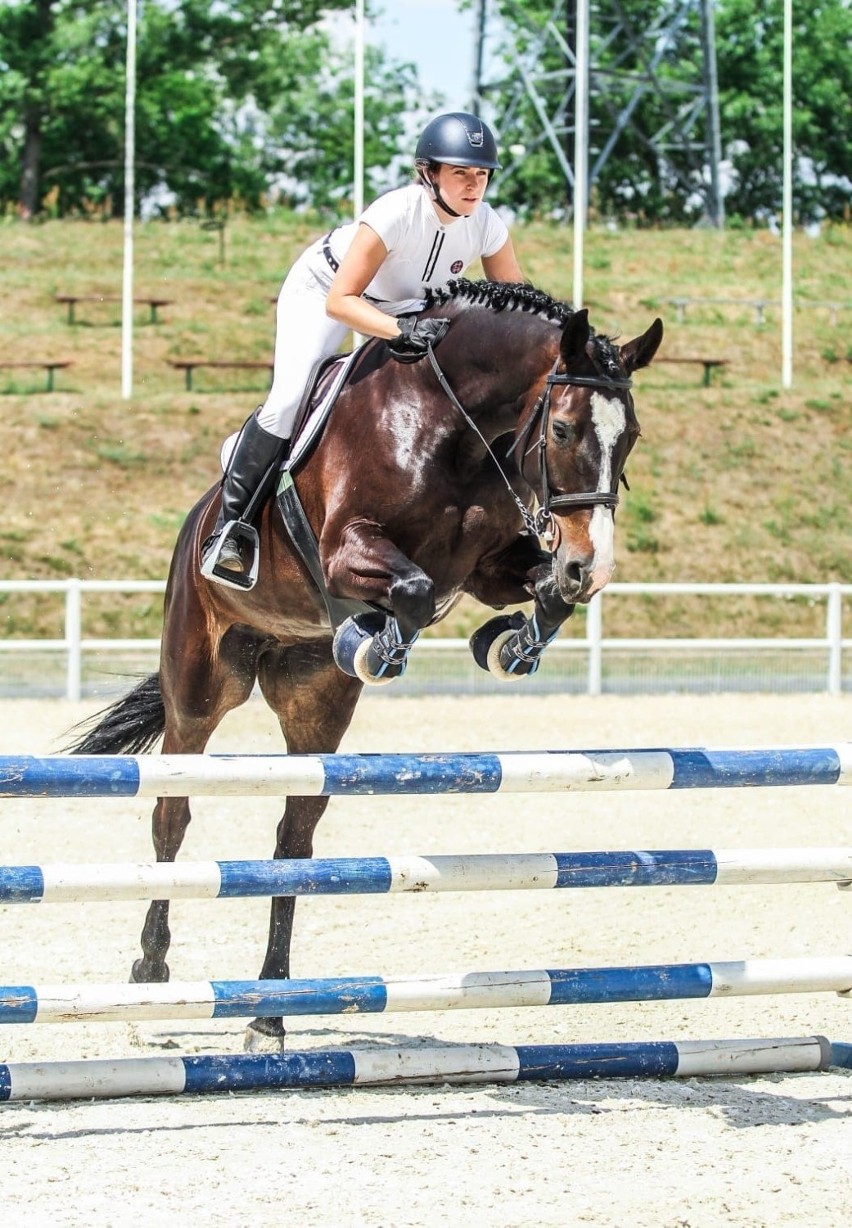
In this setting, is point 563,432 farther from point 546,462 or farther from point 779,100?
point 779,100

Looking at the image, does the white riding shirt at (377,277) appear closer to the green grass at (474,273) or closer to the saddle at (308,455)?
the saddle at (308,455)

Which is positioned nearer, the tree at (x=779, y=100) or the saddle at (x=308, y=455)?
the saddle at (x=308, y=455)

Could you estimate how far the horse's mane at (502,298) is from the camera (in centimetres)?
477

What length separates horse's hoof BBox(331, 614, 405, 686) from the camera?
4629 millimetres

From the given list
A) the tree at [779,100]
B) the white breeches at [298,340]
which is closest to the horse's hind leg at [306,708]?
the white breeches at [298,340]

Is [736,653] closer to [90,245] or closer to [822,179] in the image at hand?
[90,245]

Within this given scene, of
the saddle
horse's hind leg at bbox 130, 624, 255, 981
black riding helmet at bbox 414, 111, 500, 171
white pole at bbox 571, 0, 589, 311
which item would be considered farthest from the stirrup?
white pole at bbox 571, 0, 589, 311

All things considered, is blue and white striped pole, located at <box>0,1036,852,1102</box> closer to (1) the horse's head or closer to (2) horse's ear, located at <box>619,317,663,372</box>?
(1) the horse's head

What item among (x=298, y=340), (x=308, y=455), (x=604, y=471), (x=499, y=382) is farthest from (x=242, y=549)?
(x=604, y=471)

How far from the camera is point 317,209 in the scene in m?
42.2

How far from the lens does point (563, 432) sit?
4.31 m

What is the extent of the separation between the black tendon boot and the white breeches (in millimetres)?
57

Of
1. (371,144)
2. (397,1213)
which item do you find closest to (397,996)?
(397,1213)

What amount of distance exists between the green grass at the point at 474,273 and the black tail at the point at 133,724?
1342 cm
